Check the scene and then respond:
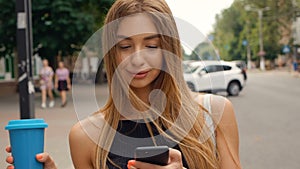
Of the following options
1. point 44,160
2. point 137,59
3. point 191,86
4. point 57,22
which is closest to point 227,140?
point 191,86

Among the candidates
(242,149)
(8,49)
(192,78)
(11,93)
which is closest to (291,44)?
(11,93)

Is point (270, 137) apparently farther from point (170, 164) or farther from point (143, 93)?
point (170, 164)

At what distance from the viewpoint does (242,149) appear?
805 centimetres

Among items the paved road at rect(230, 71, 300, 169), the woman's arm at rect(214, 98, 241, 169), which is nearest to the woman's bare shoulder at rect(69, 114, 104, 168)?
the woman's arm at rect(214, 98, 241, 169)

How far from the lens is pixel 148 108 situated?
5.05ft

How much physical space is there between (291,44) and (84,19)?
5068 centimetres

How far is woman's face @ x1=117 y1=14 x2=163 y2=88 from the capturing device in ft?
4.71

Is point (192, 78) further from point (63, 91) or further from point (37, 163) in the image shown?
point (63, 91)

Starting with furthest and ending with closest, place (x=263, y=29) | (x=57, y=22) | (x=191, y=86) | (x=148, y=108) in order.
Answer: (x=263, y=29) → (x=57, y=22) → (x=191, y=86) → (x=148, y=108)

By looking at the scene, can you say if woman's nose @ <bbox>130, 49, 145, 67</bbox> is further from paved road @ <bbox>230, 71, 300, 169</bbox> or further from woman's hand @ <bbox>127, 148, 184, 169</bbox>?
paved road @ <bbox>230, 71, 300, 169</bbox>

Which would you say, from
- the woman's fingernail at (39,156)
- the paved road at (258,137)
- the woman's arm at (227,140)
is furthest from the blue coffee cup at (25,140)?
the woman's arm at (227,140)

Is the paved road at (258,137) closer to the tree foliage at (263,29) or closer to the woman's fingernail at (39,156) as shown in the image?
the woman's fingernail at (39,156)

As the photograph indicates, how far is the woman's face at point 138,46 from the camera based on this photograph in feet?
4.71

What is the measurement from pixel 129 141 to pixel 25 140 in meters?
0.37
